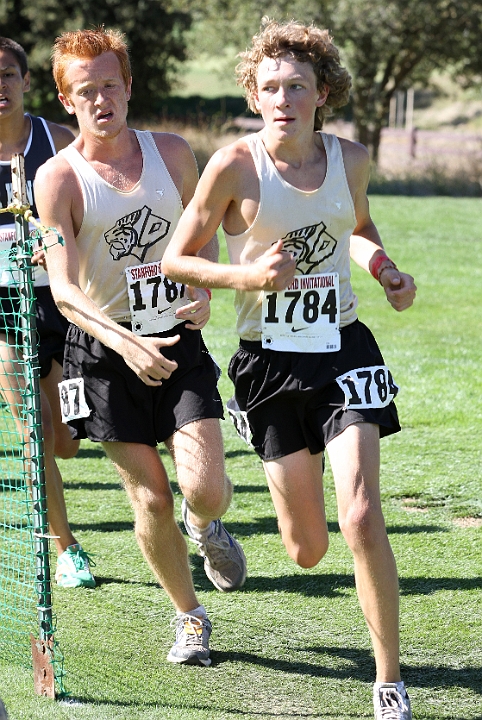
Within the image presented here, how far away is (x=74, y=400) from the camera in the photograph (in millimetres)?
3812

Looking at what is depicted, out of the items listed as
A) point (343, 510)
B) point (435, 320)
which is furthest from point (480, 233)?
point (343, 510)

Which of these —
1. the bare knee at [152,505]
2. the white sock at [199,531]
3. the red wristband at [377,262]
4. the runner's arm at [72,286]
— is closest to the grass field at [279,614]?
the white sock at [199,531]

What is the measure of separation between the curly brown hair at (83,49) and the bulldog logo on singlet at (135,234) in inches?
21.7

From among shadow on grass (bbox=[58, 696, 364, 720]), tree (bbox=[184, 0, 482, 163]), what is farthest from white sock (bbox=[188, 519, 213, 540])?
tree (bbox=[184, 0, 482, 163])

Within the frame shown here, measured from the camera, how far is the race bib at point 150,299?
374cm

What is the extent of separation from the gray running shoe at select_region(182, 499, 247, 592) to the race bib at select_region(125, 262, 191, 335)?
1005 millimetres

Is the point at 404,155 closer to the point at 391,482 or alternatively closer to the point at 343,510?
the point at 391,482

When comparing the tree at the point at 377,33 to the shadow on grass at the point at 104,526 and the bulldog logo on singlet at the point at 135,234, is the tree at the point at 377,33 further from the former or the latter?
the bulldog logo on singlet at the point at 135,234

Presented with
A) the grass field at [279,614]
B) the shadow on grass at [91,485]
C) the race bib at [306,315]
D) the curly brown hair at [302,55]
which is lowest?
the grass field at [279,614]

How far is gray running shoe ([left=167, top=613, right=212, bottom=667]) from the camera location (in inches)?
148

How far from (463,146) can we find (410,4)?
4794mm

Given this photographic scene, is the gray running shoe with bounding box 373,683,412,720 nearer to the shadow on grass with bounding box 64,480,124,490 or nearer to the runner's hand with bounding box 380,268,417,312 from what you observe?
the runner's hand with bounding box 380,268,417,312

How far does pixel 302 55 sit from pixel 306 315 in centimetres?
92

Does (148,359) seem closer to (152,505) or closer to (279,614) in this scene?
(152,505)
